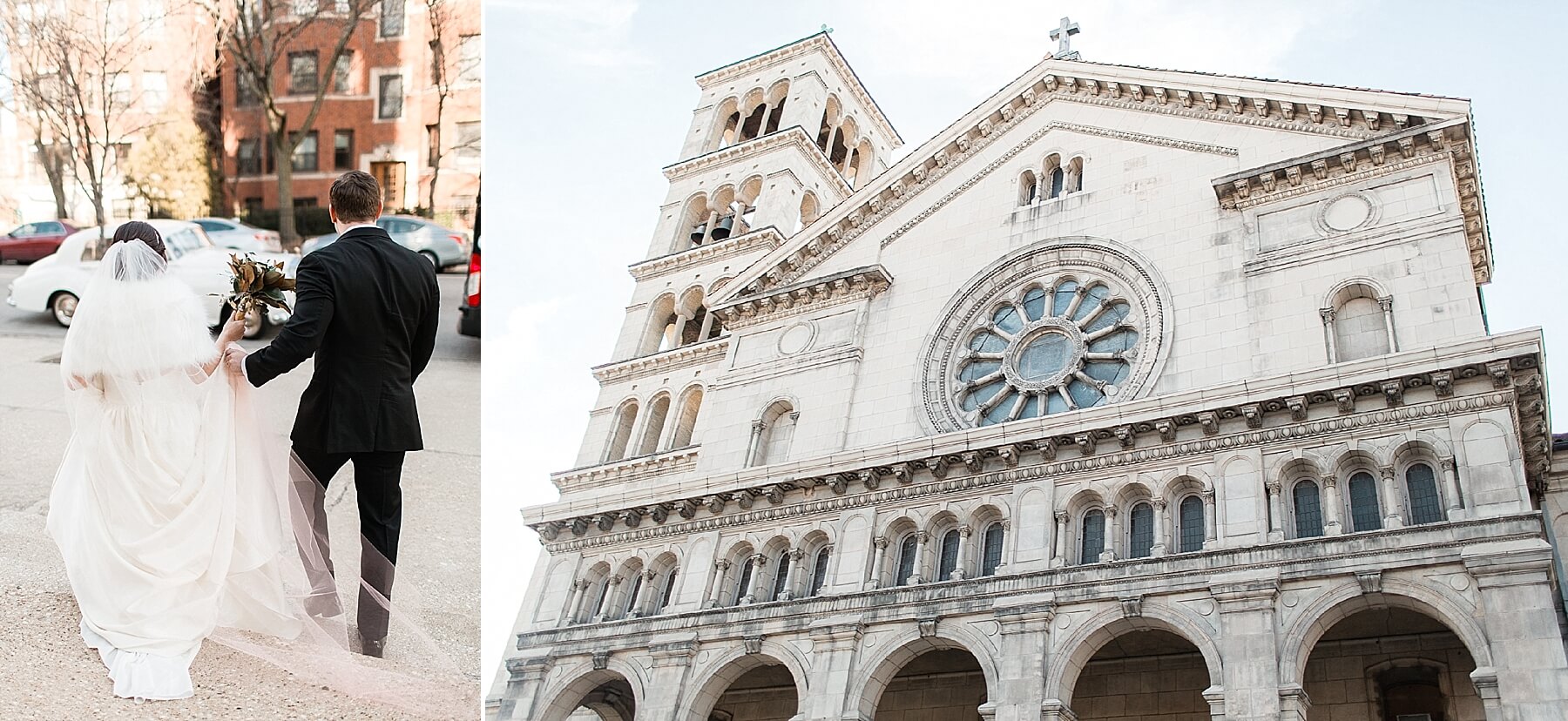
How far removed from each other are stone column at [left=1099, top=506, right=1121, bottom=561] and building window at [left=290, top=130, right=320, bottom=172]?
68.8 feet

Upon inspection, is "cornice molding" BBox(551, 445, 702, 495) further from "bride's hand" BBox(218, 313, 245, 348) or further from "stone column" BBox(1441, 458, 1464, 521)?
"bride's hand" BBox(218, 313, 245, 348)

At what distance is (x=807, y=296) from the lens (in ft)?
98.8

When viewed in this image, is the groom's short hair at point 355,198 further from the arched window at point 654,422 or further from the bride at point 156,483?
the arched window at point 654,422

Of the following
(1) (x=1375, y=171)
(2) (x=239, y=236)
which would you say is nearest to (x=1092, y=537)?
(1) (x=1375, y=171)

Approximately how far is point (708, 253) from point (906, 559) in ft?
53.0

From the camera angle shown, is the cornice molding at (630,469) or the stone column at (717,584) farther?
the cornice molding at (630,469)

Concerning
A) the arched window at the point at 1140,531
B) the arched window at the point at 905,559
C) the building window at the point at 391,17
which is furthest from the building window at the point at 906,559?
the building window at the point at 391,17

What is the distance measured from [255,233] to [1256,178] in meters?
21.0

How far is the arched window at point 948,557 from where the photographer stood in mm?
22859

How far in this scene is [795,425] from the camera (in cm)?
2775

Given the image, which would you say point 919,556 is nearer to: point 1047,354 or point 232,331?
point 1047,354

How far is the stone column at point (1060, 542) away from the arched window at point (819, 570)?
4307 millimetres

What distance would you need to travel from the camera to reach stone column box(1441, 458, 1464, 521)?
18.3 meters

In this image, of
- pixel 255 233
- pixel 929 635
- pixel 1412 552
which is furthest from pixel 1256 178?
pixel 255 233
